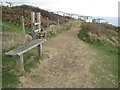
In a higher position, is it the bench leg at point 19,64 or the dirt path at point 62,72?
the bench leg at point 19,64

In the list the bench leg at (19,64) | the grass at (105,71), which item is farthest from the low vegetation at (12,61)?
the grass at (105,71)

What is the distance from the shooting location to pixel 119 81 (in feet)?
21.1

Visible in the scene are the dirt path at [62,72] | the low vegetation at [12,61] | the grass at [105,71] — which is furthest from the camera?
the grass at [105,71]

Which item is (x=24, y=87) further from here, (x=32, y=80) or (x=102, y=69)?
(x=102, y=69)

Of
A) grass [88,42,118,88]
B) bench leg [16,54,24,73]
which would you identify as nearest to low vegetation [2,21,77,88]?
bench leg [16,54,24,73]

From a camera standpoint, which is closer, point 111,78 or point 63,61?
point 111,78

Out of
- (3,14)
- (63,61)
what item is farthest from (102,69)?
(3,14)

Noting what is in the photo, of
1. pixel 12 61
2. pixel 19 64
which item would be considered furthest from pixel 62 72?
pixel 12 61

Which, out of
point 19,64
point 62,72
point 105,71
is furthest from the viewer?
point 105,71

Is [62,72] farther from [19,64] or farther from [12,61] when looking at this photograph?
[12,61]

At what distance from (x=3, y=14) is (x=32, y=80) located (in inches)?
495

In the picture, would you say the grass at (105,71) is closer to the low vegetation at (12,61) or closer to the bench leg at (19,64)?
the low vegetation at (12,61)

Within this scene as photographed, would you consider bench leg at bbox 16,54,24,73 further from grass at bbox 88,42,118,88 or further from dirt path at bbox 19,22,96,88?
grass at bbox 88,42,118,88

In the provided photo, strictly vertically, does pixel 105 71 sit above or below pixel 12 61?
below
